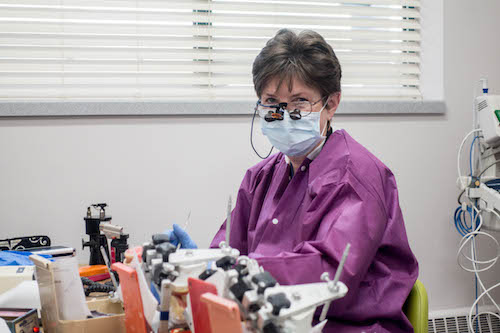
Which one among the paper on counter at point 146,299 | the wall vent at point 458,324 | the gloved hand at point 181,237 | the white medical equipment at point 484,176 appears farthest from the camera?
the wall vent at point 458,324

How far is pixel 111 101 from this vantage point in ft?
7.00

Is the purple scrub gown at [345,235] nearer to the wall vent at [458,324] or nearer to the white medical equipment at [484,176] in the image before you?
the white medical equipment at [484,176]

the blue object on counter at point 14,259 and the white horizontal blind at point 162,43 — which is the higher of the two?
the white horizontal blind at point 162,43

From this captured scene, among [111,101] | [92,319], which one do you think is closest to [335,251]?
[92,319]

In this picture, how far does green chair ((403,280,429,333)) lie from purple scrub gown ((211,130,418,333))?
0.03 m

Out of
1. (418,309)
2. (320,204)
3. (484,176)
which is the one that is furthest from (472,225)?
(320,204)

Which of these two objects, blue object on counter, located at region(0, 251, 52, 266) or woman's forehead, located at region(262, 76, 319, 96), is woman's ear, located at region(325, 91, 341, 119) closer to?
woman's forehead, located at region(262, 76, 319, 96)

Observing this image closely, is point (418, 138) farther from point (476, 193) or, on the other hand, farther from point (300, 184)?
point (300, 184)

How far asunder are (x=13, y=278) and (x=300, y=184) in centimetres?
84

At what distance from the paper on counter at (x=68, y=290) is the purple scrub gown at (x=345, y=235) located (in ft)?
1.29

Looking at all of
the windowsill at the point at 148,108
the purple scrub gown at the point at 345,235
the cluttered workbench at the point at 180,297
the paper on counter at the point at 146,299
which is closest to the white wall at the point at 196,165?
the windowsill at the point at 148,108

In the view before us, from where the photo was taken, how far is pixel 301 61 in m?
1.34

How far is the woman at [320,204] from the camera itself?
1.07 m

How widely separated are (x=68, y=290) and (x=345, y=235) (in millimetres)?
622
